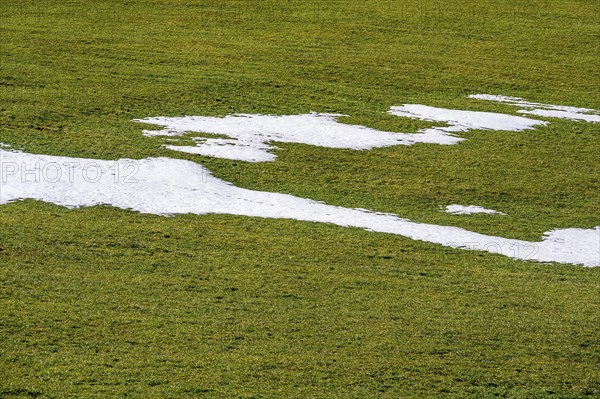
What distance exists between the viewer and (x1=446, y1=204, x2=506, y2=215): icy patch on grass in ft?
100

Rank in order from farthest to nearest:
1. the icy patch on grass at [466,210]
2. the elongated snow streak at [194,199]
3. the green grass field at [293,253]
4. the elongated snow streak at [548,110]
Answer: the elongated snow streak at [548,110]
the icy patch on grass at [466,210]
the elongated snow streak at [194,199]
the green grass field at [293,253]

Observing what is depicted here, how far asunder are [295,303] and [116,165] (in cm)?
1173

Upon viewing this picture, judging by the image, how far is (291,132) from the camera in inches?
1497

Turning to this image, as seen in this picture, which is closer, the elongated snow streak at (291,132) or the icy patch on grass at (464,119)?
the elongated snow streak at (291,132)

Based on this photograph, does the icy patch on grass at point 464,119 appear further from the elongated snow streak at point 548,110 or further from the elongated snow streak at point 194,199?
the elongated snow streak at point 194,199

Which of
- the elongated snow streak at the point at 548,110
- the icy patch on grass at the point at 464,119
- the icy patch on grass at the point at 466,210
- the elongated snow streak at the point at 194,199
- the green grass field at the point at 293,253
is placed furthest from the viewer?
the elongated snow streak at the point at 548,110

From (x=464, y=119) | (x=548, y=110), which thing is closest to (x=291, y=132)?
(x=464, y=119)

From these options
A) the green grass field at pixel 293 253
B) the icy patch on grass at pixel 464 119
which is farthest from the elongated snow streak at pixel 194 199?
the icy patch on grass at pixel 464 119

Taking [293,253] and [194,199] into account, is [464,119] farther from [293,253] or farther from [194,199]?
[293,253]

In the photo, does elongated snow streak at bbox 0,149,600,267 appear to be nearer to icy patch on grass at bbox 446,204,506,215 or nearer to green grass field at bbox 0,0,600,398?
green grass field at bbox 0,0,600,398

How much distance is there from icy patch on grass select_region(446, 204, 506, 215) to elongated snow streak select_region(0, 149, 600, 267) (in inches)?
81.4

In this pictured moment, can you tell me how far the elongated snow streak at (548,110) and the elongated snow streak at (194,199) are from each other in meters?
16.0

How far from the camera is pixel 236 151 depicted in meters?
34.4

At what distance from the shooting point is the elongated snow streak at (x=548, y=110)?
146 ft
